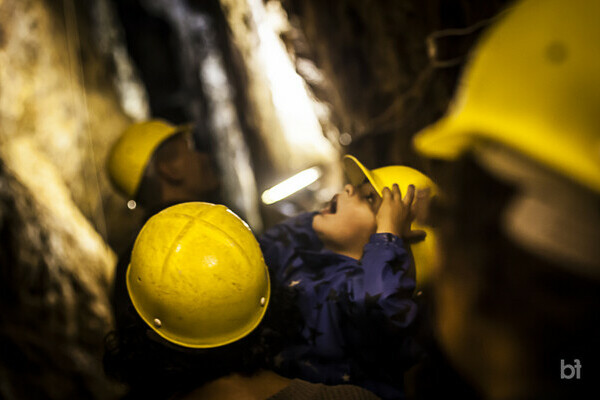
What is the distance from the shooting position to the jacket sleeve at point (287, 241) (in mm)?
2545

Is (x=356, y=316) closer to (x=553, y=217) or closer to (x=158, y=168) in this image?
(x=553, y=217)

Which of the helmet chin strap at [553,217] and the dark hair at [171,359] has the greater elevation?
the helmet chin strap at [553,217]

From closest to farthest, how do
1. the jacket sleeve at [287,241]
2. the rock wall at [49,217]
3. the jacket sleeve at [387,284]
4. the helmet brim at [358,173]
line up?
the jacket sleeve at [387,284] < the helmet brim at [358,173] < the jacket sleeve at [287,241] < the rock wall at [49,217]

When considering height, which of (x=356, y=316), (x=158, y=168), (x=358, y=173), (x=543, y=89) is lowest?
(x=356, y=316)

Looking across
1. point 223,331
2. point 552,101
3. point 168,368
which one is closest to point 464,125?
point 552,101

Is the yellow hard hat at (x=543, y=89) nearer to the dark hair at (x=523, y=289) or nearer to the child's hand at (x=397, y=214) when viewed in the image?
the dark hair at (x=523, y=289)

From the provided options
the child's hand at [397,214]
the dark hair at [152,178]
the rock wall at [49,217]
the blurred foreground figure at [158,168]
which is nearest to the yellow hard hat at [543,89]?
the child's hand at [397,214]

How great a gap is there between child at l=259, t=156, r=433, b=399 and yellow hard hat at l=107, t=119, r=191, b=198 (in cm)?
206

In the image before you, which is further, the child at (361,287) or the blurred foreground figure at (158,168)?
the blurred foreground figure at (158,168)

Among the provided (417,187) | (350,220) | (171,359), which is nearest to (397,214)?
(417,187)

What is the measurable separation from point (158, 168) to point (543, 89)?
135 inches

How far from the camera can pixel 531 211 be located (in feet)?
2.70

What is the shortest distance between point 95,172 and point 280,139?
2.59 metres

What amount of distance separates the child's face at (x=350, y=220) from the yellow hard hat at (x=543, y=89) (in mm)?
1084
